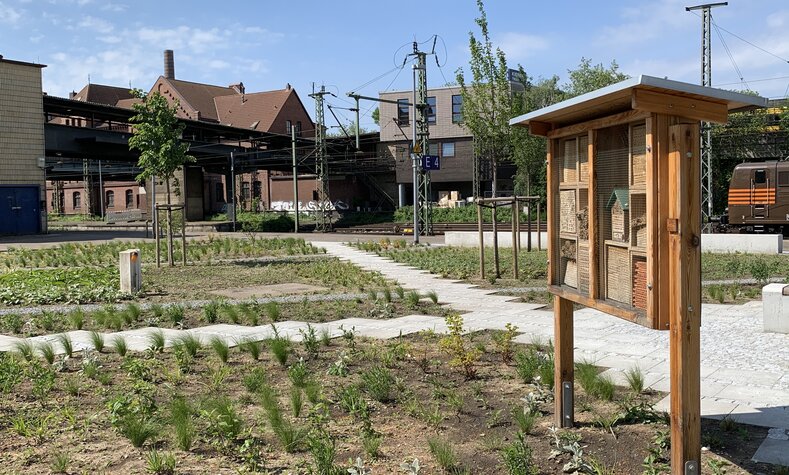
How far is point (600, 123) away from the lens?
15.1 ft

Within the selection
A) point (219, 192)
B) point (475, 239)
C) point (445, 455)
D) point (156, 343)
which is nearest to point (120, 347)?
point (156, 343)

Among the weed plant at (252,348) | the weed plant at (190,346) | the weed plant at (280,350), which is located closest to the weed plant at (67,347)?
the weed plant at (190,346)

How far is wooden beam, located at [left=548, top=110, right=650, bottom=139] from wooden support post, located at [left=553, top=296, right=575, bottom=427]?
122cm

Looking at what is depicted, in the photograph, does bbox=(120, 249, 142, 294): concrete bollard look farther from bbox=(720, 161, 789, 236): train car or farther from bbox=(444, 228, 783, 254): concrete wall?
bbox=(720, 161, 789, 236): train car

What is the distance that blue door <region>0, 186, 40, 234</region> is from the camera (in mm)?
41719

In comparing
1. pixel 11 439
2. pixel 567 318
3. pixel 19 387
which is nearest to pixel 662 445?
pixel 567 318

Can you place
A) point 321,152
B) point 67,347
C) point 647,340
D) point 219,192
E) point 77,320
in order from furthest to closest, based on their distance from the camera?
point 219,192 → point 321,152 → point 77,320 → point 647,340 → point 67,347

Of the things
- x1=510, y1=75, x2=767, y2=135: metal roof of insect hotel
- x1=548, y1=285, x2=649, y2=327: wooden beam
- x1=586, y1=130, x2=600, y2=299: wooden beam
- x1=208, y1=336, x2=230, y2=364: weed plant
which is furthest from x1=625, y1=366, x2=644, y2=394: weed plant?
x1=208, y1=336, x2=230, y2=364: weed plant

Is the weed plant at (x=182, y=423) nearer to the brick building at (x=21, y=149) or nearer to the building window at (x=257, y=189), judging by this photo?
the brick building at (x=21, y=149)

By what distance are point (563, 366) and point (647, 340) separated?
3.75 m

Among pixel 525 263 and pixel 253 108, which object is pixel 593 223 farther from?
pixel 253 108

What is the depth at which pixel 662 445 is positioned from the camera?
478 cm

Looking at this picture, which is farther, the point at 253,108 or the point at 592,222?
the point at 253,108

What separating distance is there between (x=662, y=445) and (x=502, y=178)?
50840mm
